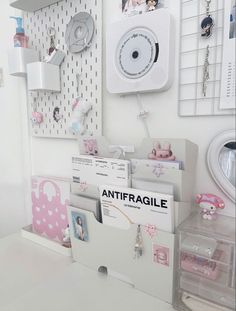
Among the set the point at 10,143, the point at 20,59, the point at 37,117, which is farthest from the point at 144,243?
the point at 10,143

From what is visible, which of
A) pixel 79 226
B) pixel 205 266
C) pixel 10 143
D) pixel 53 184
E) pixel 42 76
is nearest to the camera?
pixel 205 266

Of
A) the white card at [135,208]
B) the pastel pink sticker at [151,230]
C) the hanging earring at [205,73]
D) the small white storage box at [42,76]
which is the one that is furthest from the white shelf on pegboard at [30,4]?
the pastel pink sticker at [151,230]

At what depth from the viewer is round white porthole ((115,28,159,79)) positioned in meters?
0.73

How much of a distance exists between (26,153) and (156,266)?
859mm

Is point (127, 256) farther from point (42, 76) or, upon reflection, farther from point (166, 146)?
point (42, 76)

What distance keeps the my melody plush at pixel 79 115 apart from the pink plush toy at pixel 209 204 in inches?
19.3

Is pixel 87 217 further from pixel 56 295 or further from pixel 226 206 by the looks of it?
pixel 226 206

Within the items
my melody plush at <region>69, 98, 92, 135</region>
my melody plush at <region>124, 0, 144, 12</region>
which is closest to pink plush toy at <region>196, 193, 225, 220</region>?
my melody plush at <region>69, 98, 92, 135</region>

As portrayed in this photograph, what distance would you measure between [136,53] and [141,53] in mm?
16

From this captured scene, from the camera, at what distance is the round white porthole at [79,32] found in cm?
88

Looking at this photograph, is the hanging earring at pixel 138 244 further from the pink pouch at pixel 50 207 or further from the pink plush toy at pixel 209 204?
the pink pouch at pixel 50 207

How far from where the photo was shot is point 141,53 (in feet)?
2.47

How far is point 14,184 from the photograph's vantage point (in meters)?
1.33

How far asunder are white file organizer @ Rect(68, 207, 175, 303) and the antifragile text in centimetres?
7
